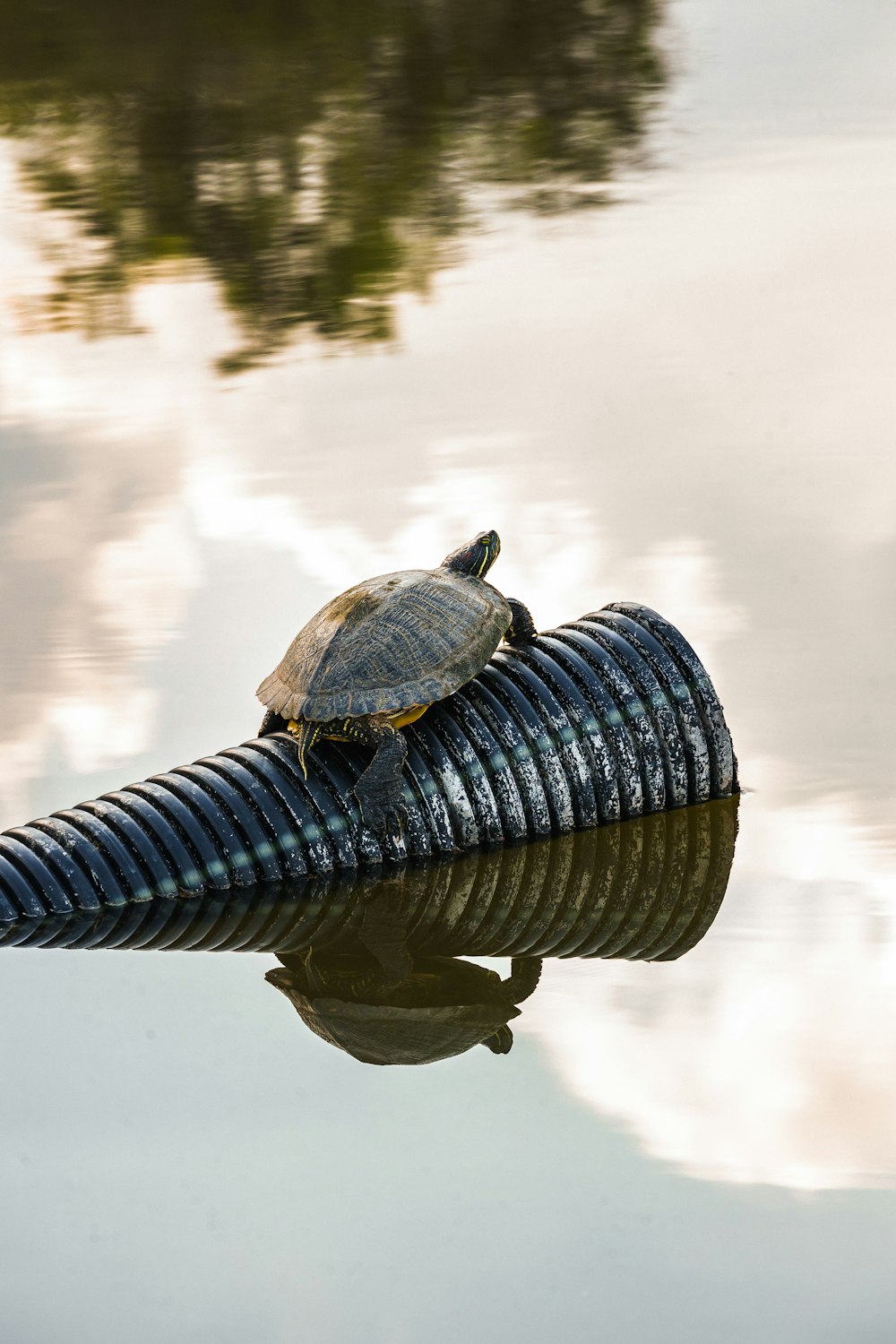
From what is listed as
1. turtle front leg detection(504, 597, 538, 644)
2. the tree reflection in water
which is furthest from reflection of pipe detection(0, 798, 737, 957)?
the tree reflection in water

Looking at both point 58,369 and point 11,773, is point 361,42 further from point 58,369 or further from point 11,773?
point 11,773

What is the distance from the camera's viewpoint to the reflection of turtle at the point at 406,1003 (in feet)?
17.7

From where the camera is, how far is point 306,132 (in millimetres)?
15172

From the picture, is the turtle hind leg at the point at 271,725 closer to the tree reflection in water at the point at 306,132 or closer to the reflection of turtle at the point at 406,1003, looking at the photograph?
the reflection of turtle at the point at 406,1003

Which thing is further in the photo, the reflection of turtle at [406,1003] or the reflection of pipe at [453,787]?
the reflection of pipe at [453,787]

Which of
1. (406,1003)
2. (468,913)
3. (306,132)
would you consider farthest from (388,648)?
(306,132)

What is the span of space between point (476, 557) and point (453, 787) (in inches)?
53.6

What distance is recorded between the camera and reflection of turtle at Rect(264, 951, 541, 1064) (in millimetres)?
5402

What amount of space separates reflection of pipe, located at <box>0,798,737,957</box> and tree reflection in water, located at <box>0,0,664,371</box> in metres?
5.79

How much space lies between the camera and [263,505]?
9555mm

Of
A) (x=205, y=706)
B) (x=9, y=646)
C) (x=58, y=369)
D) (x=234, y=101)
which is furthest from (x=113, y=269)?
(x=205, y=706)

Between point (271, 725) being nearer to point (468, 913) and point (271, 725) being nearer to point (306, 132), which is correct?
point (468, 913)

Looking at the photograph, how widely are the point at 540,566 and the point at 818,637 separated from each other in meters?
1.49

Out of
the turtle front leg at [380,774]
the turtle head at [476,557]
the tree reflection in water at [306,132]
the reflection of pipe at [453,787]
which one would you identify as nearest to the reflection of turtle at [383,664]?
the turtle front leg at [380,774]
